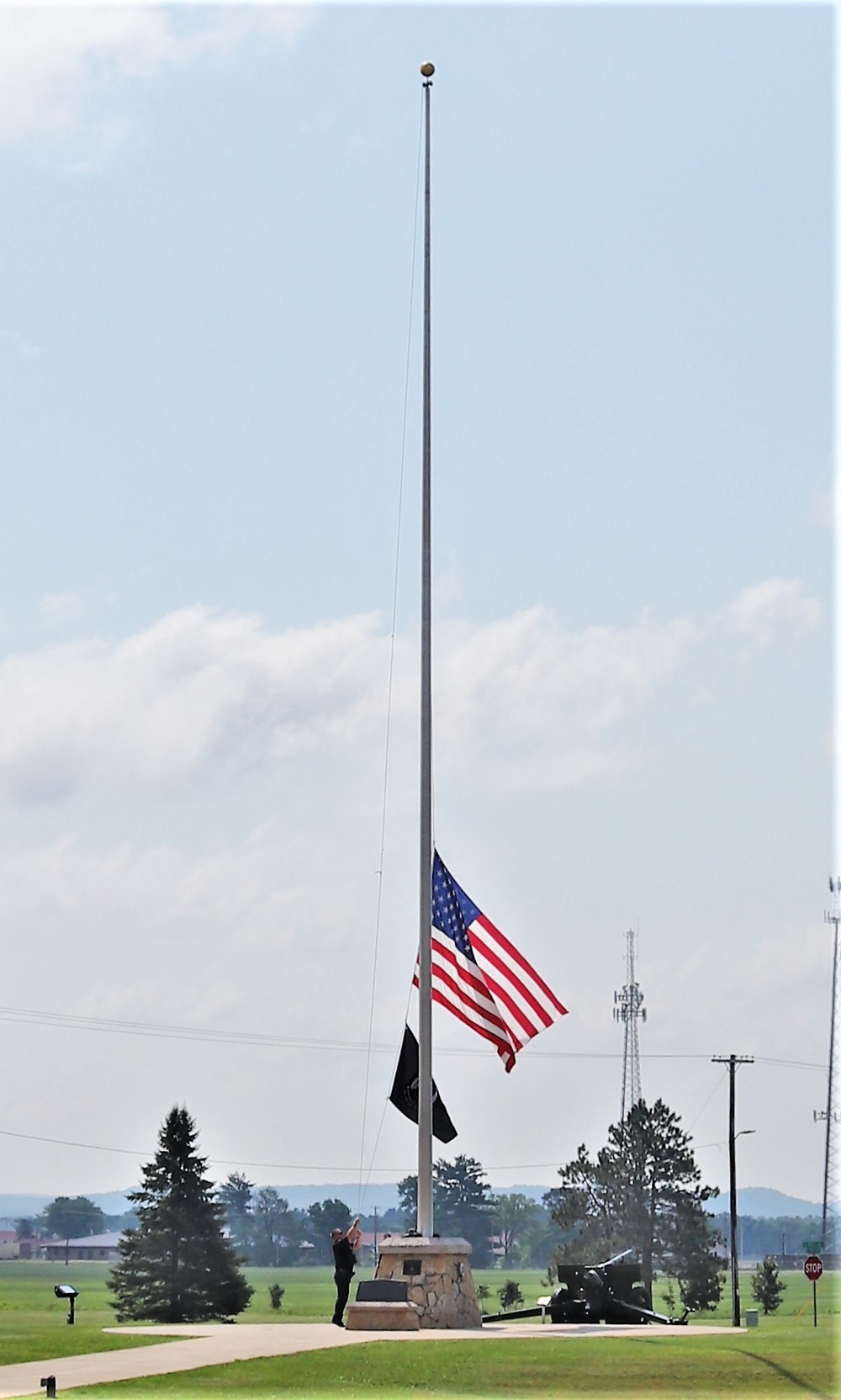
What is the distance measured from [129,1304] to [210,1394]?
43127 mm

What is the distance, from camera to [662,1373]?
63.6 feet

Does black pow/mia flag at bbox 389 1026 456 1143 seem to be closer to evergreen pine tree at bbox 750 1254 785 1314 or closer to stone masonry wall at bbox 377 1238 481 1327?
stone masonry wall at bbox 377 1238 481 1327

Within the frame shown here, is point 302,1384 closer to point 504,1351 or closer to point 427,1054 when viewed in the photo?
point 504,1351

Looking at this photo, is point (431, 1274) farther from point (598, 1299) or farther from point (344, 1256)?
point (598, 1299)

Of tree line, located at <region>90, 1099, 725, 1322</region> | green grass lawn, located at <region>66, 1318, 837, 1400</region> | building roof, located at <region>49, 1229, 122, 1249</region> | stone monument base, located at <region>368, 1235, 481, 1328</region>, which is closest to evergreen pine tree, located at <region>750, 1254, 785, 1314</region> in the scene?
tree line, located at <region>90, 1099, 725, 1322</region>

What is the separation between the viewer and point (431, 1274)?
2434cm

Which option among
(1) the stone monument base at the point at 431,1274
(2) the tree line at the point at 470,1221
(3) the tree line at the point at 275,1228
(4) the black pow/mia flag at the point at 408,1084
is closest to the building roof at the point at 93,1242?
(3) the tree line at the point at 275,1228

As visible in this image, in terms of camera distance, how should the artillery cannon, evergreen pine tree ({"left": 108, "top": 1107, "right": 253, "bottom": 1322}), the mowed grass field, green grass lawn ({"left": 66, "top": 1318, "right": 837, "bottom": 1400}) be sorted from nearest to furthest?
green grass lawn ({"left": 66, "top": 1318, "right": 837, "bottom": 1400}), the mowed grass field, the artillery cannon, evergreen pine tree ({"left": 108, "top": 1107, "right": 253, "bottom": 1322})

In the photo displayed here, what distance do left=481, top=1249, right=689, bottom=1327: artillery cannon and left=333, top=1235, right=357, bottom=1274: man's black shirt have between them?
3892 millimetres

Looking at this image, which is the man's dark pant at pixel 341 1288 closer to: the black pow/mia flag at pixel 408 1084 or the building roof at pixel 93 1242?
the black pow/mia flag at pixel 408 1084

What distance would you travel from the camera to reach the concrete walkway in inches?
719

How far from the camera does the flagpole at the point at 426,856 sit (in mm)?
25781

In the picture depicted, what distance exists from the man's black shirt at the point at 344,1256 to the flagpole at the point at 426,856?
111 cm

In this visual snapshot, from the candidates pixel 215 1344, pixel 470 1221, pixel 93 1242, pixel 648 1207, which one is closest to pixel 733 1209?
pixel 648 1207
